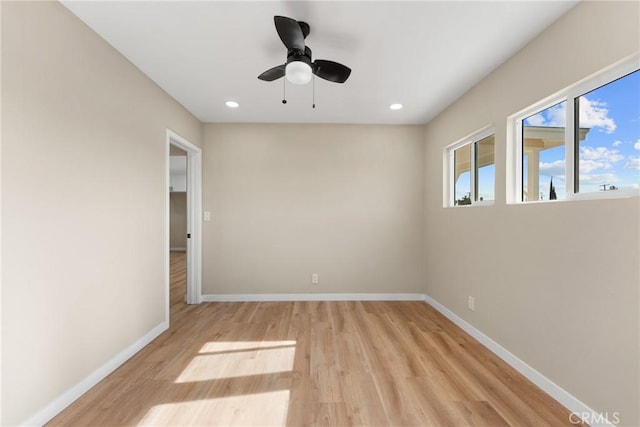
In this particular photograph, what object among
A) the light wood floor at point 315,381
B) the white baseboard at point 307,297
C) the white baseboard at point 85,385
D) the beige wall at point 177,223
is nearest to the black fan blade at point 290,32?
the light wood floor at point 315,381

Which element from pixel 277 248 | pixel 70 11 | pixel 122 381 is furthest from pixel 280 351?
pixel 70 11

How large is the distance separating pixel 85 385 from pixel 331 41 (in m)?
2.97

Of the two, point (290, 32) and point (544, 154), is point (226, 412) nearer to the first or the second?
point (290, 32)

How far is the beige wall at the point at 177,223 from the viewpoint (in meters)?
9.43

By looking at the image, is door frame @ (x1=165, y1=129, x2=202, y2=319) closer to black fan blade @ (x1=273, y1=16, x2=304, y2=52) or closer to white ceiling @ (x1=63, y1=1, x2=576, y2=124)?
white ceiling @ (x1=63, y1=1, x2=576, y2=124)

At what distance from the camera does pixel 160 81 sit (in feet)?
8.64

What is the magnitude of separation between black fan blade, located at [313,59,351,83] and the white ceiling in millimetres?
209

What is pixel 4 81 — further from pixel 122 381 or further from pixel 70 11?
pixel 122 381

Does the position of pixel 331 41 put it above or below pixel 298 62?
above

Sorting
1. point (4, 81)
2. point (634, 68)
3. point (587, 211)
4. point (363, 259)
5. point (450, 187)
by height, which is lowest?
point (363, 259)

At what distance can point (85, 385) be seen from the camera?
1861 mm

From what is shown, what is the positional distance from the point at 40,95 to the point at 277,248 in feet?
9.18

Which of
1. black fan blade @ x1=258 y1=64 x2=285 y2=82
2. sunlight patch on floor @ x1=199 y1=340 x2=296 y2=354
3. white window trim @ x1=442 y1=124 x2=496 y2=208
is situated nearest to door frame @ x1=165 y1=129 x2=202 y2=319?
sunlight patch on floor @ x1=199 y1=340 x2=296 y2=354

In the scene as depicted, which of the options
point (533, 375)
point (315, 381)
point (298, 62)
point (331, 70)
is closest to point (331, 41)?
point (331, 70)
